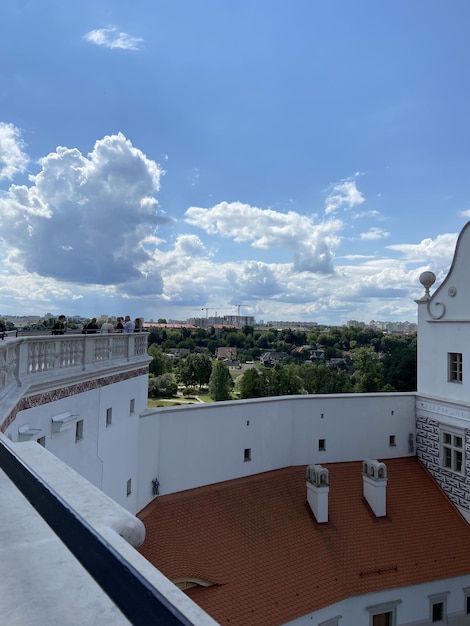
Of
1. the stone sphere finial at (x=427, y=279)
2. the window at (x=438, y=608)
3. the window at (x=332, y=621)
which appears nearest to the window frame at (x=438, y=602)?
the window at (x=438, y=608)

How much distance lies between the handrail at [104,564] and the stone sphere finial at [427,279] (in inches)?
695

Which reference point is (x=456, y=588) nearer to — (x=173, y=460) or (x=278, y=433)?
(x=278, y=433)

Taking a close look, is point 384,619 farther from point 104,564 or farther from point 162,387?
point 162,387

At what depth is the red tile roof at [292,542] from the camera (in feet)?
34.8

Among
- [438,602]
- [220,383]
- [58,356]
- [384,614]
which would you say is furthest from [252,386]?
[58,356]

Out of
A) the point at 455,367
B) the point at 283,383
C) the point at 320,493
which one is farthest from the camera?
the point at 283,383

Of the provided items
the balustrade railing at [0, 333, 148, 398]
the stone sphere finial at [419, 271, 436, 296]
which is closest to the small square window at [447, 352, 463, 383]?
the stone sphere finial at [419, 271, 436, 296]

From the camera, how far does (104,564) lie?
1190mm

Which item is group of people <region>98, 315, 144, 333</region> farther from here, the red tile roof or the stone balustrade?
the red tile roof

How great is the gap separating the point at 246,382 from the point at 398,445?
1284 inches

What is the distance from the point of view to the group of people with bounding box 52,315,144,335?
369 inches

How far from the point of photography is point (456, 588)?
42.9 ft

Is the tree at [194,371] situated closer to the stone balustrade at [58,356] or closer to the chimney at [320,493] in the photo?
the chimney at [320,493]

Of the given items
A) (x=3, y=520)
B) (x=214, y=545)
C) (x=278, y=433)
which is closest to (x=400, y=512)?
(x=278, y=433)
